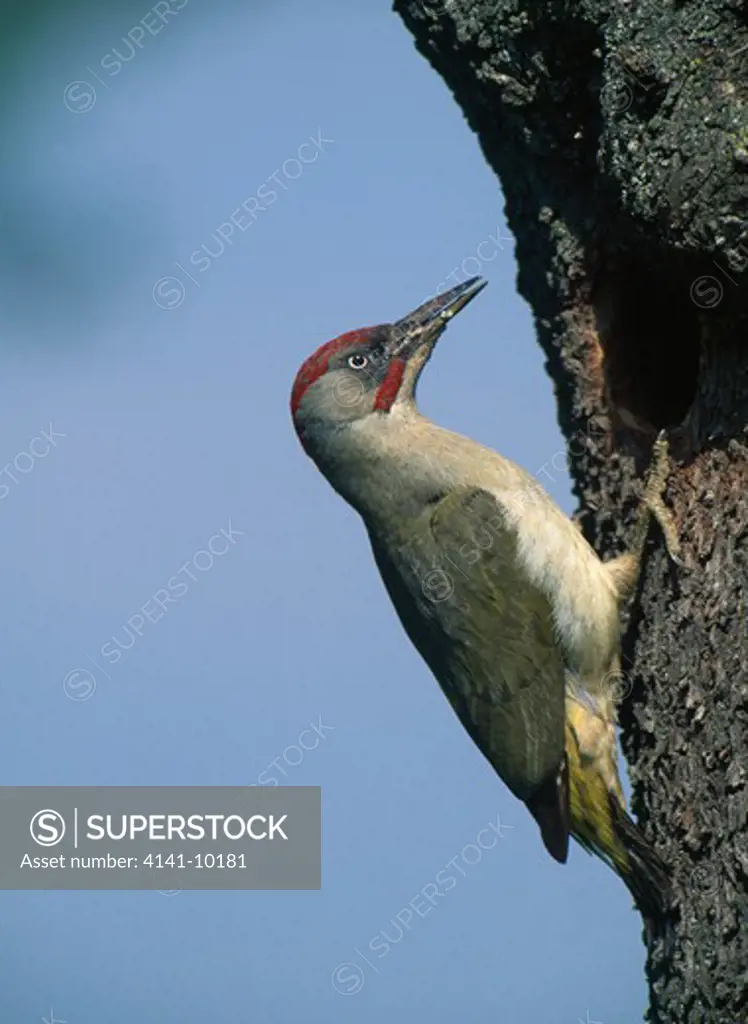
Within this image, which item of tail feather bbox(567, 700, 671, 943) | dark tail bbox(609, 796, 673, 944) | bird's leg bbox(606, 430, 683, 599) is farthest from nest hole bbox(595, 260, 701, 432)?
dark tail bbox(609, 796, 673, 944)

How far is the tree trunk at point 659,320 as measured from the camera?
3666 millimetres

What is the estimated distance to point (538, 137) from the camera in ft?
14.2

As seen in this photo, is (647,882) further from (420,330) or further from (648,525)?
(420,330)

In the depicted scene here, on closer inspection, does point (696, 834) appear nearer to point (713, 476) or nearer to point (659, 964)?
point (659, 964)

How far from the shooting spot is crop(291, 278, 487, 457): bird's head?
485 centimetres

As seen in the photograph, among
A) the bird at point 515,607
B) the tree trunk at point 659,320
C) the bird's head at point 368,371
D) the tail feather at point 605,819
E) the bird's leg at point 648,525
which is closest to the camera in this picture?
the tree trunk at point 659,320

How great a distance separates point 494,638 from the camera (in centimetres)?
449

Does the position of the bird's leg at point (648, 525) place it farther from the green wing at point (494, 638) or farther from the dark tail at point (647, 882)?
the dark tail at point (647, 882)

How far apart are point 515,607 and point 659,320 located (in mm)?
976

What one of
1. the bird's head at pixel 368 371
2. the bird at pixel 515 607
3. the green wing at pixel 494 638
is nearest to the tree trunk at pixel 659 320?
the bird at pixel 515 607

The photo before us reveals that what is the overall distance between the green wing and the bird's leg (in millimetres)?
260

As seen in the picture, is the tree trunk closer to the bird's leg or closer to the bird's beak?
the bird's leg

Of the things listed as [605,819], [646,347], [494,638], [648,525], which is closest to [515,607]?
[494,638]

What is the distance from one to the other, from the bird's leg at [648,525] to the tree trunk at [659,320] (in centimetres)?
3
